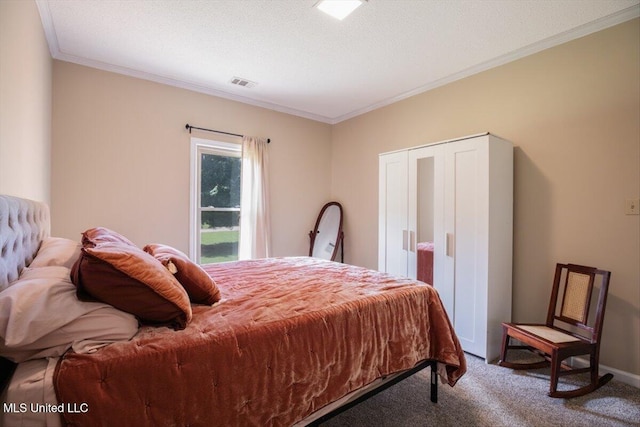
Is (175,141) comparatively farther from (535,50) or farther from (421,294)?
(535,50)

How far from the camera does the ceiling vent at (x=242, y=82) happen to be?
3283mm

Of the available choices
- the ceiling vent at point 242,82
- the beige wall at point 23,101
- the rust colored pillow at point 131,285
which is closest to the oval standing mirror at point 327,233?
the ceiling vent at point 242,82

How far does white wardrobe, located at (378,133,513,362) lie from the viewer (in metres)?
2.47

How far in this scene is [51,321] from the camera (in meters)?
0.91

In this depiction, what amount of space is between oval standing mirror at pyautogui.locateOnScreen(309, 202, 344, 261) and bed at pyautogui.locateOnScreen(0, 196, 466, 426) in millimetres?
2576

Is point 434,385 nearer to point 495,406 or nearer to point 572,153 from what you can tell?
point 495,406

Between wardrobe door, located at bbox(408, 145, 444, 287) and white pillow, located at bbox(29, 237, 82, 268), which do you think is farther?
wardrobe door, located at bbox(408, 145, 444, 287)

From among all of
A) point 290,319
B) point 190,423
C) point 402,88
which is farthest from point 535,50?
point 190,423

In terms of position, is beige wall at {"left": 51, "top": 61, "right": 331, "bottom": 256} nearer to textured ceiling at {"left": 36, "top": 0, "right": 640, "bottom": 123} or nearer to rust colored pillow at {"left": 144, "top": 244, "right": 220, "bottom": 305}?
textured ceiling at {"left": 36, "top": 0, "right": 640, "bottom": 123}

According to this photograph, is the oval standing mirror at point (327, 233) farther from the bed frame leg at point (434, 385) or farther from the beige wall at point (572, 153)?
the bed frame leg at point (434, 385)

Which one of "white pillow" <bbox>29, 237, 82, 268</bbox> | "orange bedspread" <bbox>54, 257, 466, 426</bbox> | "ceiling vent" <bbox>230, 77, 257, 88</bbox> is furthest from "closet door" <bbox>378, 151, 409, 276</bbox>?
"white pillow" <bbox>29, 237, 82, 268</bbox>

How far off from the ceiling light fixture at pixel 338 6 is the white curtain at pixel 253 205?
80.8 inches

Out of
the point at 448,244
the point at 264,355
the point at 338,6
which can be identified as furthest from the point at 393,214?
the point at 264,355

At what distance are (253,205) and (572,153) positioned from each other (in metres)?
3.40
